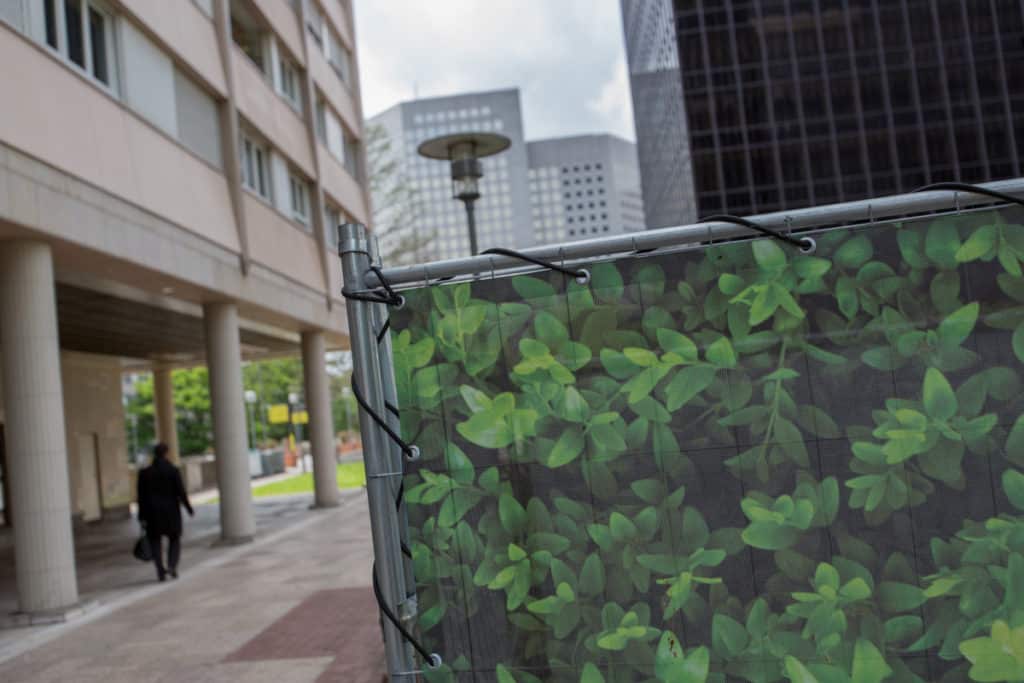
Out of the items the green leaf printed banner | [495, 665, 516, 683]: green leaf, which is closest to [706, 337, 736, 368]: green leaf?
the green leaf printed banner

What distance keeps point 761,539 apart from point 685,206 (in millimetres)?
69403

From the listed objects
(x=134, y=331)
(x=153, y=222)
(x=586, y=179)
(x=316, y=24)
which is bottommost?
Answer: (x=134, y=331)

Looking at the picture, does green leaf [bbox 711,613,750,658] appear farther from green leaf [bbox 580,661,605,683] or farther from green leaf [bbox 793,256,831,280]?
green leaf [bbox 793,256,831,280]

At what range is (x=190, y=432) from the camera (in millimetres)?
75438

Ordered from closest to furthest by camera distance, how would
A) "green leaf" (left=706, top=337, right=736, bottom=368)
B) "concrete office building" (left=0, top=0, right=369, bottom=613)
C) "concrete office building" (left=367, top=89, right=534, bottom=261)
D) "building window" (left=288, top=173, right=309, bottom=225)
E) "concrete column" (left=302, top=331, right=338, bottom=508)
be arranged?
"green leaf" (left=706, top=337, right=736, bottom=368), "concrete office building" (left=0, top=0, right=369, bottom=613), "building window" (left=288, top=173, right=309, bottom=225), "concrete column" (left=302, top=331, right=338, bottom=508), "concrete office building" (left=367, top=89, right=534, bottom=261)

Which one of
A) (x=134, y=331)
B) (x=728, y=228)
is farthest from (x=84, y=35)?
(x=728, y=228)

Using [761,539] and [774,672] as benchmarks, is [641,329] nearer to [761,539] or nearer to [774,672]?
[761,539]

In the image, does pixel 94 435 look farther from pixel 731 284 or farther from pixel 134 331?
pixel 731 284

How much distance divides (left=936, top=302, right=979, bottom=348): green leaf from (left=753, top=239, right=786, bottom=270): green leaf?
1.31ft

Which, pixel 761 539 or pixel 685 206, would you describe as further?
pixel 685 206

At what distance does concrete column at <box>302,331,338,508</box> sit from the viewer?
2427 centimetres

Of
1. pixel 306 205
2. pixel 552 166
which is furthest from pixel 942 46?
pixel 552 166

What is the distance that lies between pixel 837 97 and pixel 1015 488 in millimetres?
69903

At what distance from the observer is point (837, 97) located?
66875 mm
